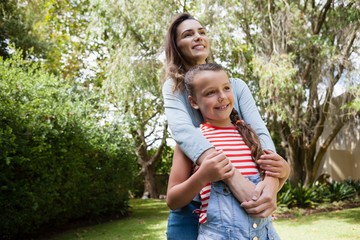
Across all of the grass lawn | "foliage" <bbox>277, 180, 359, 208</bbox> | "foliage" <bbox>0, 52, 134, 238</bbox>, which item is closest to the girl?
"foliage" <bbox>0, 52, 134, 238</bbox>

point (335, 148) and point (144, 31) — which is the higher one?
point (144, 31)

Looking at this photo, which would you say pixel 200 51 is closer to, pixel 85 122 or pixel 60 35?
pixel 85 122

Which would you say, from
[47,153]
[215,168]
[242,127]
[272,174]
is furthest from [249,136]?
[47,153]

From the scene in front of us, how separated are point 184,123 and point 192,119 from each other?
0.18m

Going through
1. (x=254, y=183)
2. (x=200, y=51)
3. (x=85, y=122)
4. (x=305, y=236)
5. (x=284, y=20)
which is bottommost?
(x=305, y=236)

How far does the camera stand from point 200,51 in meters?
2.02

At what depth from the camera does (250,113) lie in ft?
6.32

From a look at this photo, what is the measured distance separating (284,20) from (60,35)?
9787 millimetres

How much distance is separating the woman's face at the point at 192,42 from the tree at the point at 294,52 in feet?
25.0

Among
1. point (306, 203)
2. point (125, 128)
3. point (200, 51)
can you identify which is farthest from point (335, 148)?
point (200, 51)

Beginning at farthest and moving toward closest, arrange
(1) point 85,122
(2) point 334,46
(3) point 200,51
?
(2) point 334,46 < (1) point 85,122 < (3) point 200,51

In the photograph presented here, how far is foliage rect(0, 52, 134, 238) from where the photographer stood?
663 cm

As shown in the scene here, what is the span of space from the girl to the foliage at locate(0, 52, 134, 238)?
5.02m

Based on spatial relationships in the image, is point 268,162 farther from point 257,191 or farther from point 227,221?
point 227,221
